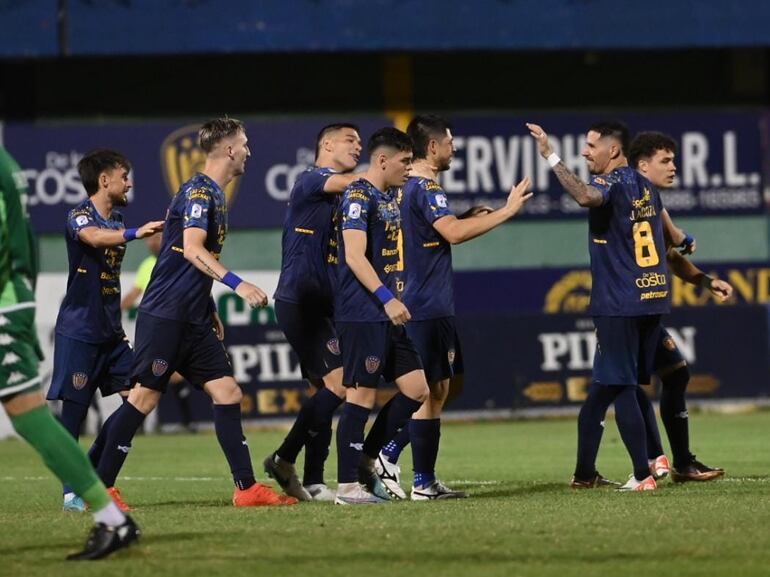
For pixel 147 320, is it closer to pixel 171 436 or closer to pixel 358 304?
pixel 358 304

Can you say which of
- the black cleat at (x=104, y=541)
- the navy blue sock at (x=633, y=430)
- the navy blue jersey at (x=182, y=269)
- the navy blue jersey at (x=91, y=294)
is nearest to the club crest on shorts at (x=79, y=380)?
the navy blue jersey at (x=91, y=294)

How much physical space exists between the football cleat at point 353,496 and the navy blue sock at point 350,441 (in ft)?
0.12

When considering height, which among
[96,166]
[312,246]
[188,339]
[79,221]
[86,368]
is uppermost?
[96,166]

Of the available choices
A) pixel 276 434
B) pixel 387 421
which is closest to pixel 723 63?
pixel 276 434

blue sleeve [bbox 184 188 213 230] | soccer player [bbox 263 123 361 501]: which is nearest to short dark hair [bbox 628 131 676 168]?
soccer player [bbox 263 123 361 501]

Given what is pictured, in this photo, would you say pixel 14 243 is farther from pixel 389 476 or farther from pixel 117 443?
pixel 389 476

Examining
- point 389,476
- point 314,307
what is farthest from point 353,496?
point 314,307

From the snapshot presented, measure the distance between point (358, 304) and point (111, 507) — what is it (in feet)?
8.77

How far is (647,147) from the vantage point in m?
10.7

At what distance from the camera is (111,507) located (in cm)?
723

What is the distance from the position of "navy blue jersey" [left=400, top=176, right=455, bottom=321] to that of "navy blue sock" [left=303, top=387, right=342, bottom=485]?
0.72 meters

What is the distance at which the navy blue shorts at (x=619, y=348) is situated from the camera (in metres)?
10.2

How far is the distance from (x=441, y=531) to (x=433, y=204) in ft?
8.55

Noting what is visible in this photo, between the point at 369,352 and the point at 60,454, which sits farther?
the point at 369,352
